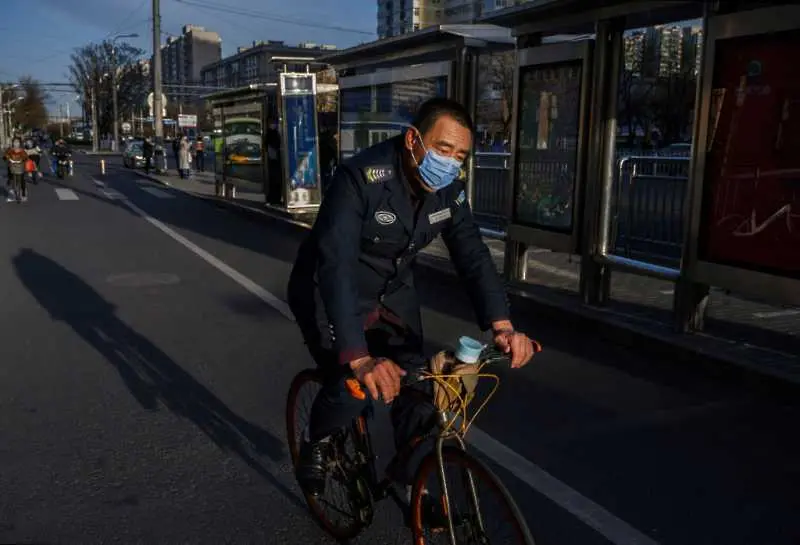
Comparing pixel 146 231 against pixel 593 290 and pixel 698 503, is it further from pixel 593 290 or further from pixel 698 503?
pixel 698 503

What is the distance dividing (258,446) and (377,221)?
7.01ft

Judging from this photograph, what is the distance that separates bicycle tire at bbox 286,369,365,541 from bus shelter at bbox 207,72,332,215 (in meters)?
13.2

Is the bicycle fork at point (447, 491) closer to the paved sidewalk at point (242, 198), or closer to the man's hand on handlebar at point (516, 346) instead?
the man's hand on handlebar at point (516, 346)

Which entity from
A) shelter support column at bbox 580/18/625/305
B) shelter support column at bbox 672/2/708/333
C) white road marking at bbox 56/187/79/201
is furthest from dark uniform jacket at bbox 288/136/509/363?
white road marking at bbox 56/187/79/201

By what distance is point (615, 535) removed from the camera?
3.46 m

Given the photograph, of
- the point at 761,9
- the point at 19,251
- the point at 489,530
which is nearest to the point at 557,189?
the point at 761,9

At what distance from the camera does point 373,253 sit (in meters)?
2.95

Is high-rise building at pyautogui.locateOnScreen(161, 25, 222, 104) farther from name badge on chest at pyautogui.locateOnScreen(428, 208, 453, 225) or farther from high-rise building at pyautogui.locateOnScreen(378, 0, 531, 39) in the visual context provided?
name badge on chest at pyautogui.locateOnScreen(428, 208, 453, 225)

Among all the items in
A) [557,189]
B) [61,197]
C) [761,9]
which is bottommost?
[61,197]

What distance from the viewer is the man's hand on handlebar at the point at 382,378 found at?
7.88 feet

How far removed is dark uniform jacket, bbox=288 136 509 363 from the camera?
2.70 metres

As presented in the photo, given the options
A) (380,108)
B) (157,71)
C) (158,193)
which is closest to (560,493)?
(380,108)

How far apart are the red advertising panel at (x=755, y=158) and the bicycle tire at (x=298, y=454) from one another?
399 cm

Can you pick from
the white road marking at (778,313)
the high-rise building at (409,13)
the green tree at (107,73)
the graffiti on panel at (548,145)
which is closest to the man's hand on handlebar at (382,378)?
the white road marking at (778,313)
